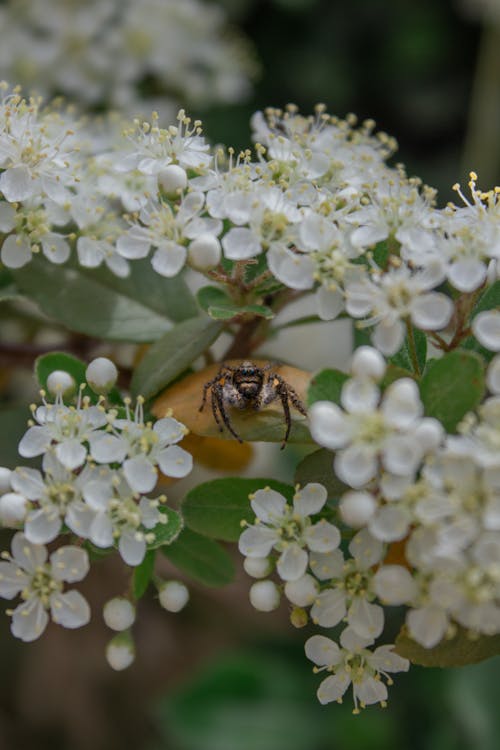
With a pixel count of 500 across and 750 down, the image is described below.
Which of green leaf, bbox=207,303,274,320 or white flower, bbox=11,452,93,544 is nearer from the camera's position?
white flower, bbox=11,452,93,544

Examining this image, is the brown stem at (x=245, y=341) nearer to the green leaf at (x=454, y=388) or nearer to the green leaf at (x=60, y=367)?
the green leaf at (x=60, y=367)

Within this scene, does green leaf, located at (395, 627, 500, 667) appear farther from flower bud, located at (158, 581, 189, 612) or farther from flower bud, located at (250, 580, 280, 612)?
flower bud, located at (158, 581, 189, 612)

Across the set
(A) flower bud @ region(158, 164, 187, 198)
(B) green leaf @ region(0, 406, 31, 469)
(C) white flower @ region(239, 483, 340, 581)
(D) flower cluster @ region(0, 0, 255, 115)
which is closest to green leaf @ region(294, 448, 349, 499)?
(C) white flower @ region(239, 483, 340, 581)

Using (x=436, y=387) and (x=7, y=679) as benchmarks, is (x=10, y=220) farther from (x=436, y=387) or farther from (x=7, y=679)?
(x=7, y=679)

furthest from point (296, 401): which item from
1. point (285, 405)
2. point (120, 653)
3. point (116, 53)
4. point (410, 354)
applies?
point (116, 53)

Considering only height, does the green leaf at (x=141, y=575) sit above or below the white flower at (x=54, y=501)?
below

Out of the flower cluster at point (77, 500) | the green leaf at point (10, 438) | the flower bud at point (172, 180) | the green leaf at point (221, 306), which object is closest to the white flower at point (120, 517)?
the flower cluster at point (77, 500)

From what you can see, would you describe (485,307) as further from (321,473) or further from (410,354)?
(321,473)

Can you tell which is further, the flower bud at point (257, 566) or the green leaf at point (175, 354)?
the green leaf at point (175, 354)
